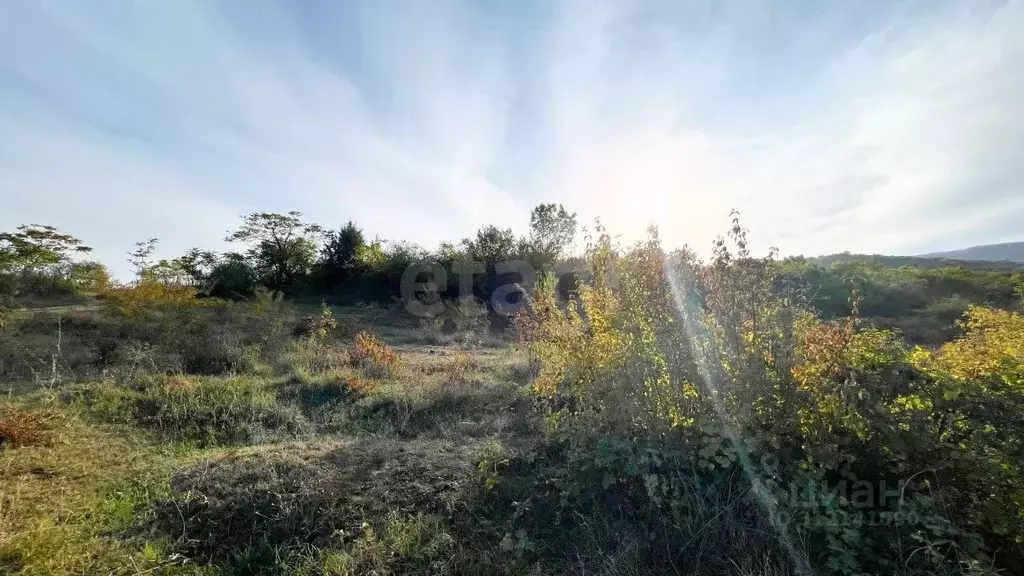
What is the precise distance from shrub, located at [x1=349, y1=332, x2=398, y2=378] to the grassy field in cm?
65

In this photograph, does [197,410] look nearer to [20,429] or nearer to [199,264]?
[20,429]

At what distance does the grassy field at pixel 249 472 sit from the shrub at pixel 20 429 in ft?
0.06

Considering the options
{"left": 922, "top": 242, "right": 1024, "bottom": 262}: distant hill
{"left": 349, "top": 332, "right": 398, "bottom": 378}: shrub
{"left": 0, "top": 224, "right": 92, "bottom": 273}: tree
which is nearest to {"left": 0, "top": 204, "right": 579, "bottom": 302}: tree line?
{"left": 0, "top": 224, "right": 92, "bottom": 273}: tree

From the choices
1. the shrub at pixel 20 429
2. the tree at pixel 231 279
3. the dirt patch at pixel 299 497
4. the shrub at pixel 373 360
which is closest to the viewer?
the dirt patch at pixel 299 497

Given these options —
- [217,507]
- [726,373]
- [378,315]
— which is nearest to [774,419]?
[726,373]

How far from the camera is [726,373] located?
8.43ft

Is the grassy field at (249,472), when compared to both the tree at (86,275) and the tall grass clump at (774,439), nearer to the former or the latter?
the tall grass clump at (774,439)

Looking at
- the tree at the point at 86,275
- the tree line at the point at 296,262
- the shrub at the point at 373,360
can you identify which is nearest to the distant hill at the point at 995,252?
the tree line at the point at 296,262

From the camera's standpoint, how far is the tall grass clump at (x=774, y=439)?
210 cm

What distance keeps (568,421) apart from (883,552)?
177 centimetres

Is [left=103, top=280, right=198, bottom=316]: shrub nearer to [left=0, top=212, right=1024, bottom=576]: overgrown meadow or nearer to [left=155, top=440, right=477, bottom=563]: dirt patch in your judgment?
[left=0, top=212, right=1024, bottom=576]: overgrown meadow

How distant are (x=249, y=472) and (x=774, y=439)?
11.2 feet

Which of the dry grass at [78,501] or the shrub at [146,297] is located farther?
the shrub at [146,297]

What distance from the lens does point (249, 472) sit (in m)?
3.30
